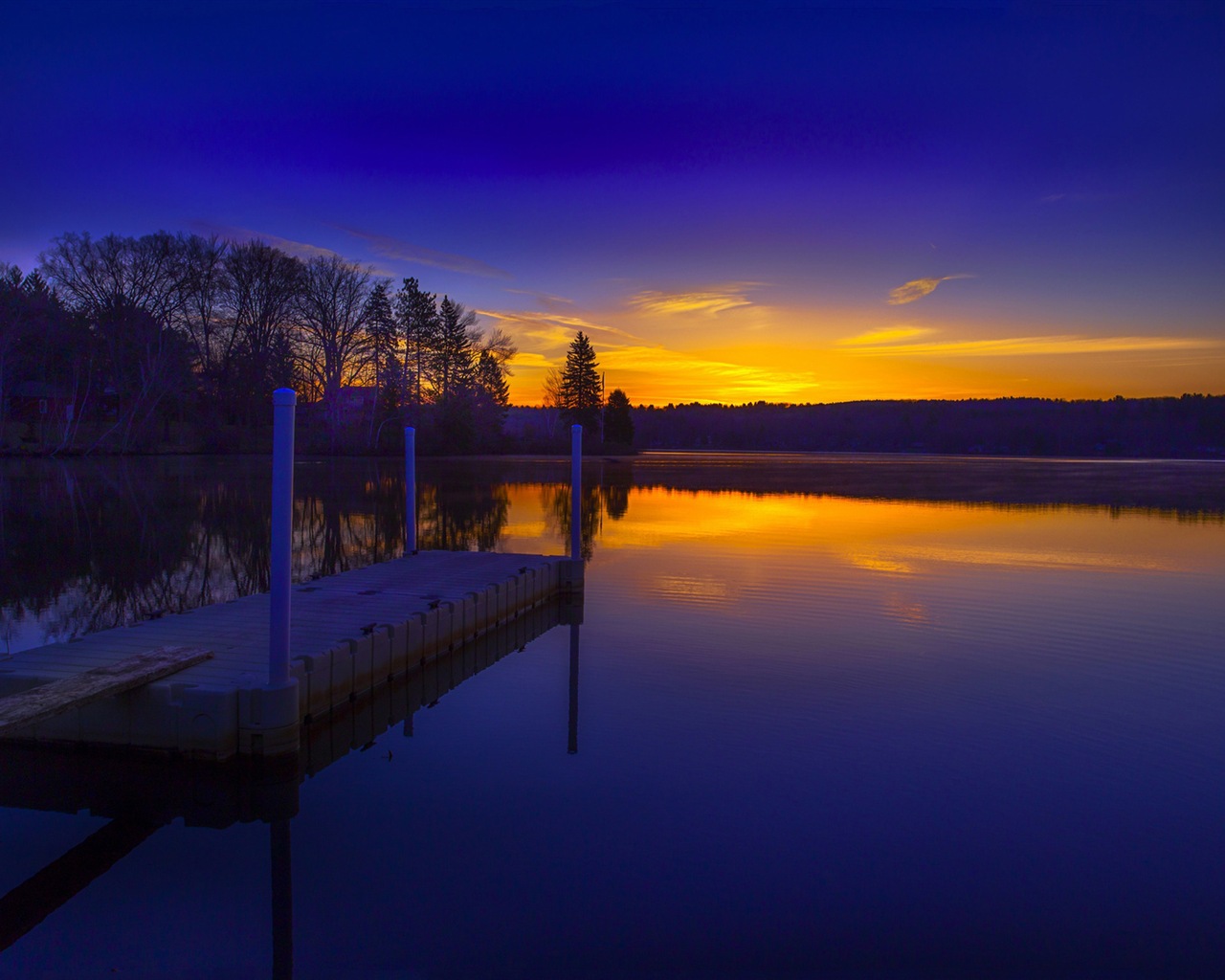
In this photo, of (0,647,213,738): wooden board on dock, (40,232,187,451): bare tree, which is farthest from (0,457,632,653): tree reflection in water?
(40,232,187,451): bare tree

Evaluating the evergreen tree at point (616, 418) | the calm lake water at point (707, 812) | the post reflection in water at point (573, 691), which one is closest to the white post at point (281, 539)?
the calm lake water at point (707, 812)

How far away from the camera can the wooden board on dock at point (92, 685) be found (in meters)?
4.39

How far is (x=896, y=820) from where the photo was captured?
15.9ft

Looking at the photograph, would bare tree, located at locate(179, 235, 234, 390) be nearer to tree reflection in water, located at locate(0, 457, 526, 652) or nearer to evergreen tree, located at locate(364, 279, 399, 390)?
evergreen tree, located at locate(364, 279, 399, 390)

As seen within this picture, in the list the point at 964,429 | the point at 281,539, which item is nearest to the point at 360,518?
the point at 281,539

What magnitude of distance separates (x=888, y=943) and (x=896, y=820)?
1222mm

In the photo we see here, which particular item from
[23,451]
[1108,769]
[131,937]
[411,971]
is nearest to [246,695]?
[131,937]

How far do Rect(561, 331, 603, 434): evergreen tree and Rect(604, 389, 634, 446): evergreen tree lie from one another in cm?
133

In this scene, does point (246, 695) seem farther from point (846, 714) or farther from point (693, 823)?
point (846, 714)

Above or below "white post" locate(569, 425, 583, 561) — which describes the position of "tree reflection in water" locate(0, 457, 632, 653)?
below

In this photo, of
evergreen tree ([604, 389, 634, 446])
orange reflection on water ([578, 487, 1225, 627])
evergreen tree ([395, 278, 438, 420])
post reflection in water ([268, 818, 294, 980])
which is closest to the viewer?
post reflection in water ([268, 818, 294, 980])

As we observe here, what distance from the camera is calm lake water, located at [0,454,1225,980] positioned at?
3688 millimetres

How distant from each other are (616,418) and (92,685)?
241 feet

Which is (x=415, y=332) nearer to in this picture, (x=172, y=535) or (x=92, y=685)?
(x=172, y=535)
